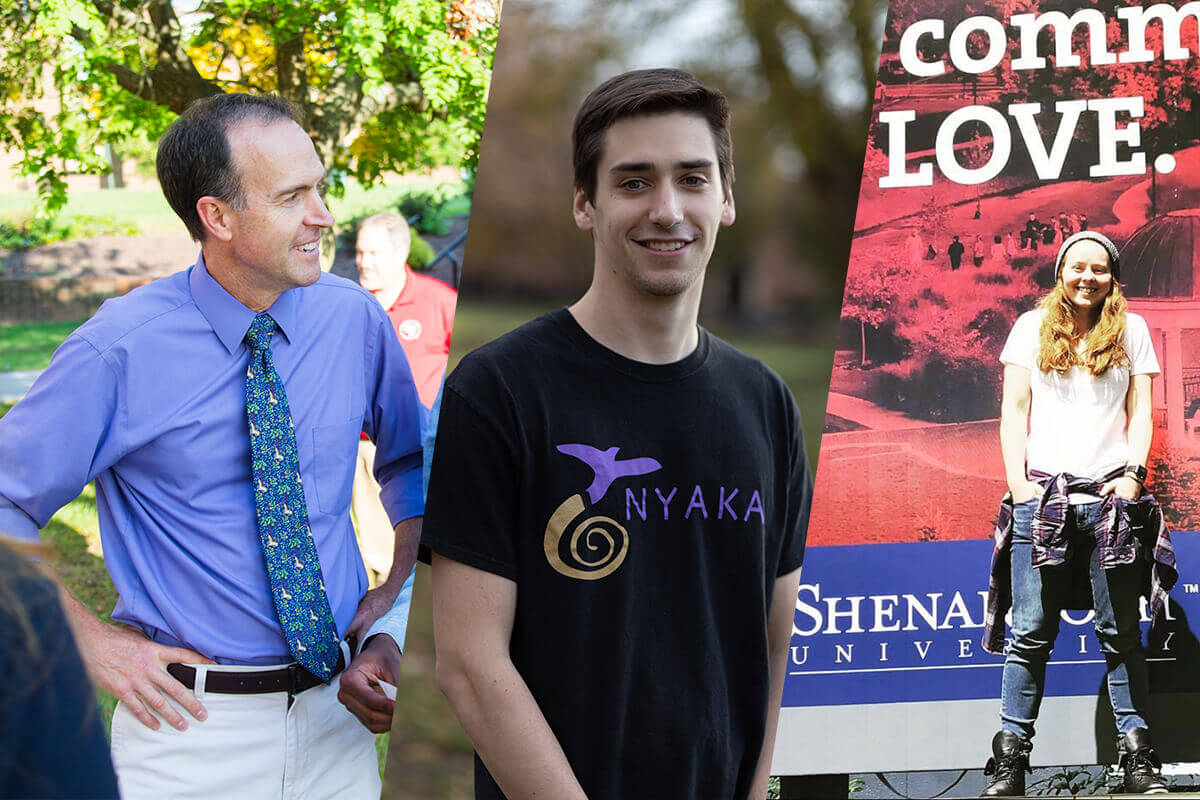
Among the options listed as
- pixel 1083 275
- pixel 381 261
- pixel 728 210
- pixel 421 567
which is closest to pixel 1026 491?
pixel 1083 275

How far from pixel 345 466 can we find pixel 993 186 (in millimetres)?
2028

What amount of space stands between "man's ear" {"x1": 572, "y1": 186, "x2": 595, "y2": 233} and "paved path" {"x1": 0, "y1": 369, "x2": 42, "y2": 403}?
3369 mm

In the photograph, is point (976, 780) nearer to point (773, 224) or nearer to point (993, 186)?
point (993, 186)

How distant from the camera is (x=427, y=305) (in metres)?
3.73

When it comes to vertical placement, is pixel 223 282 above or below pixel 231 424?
above

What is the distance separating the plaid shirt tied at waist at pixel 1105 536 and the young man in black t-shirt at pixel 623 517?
1.60 m

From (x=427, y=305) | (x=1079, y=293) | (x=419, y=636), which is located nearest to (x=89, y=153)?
(x=427, y=305)

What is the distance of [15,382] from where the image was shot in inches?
178

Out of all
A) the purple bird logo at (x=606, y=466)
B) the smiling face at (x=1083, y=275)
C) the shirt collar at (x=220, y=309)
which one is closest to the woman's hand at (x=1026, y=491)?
the smiling face at (x=1083, y=275)

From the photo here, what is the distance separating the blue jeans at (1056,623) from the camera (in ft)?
10.4

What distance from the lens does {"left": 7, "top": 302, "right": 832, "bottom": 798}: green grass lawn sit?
417cm

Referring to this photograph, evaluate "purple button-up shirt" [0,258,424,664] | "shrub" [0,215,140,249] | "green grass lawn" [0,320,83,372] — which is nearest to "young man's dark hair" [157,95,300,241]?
"purple button-up shirt" [0,258,424,664]

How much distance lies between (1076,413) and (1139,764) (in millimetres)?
996

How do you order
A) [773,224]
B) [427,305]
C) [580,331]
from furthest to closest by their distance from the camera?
[773,224] → [427,305] → [580,331]
